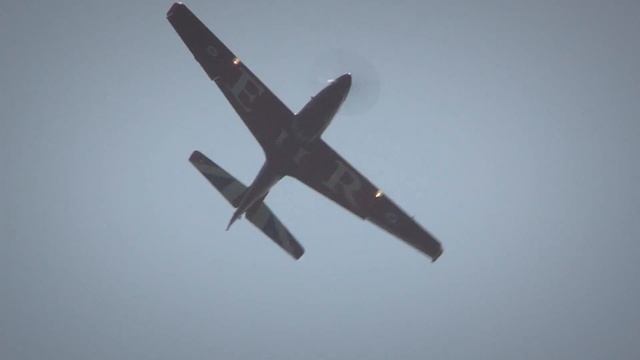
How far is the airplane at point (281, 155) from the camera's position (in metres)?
27.7

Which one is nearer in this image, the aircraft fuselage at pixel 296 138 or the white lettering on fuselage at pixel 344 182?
→ the aircraft fuselage at pixel 296 138

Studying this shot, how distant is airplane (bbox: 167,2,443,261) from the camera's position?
27.7 metres

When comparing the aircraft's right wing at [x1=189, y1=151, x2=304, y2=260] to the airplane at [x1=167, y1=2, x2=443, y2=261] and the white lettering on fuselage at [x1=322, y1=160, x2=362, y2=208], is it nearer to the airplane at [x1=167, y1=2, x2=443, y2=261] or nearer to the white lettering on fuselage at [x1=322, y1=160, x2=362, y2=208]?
the airplane at [x1=167, y1=2, x2=443, y2=261]

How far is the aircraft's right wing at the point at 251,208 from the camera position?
30.8 m

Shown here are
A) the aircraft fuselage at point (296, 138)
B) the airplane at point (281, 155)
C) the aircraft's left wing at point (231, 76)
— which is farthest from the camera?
the aircraft's left wing at point (231, 76)

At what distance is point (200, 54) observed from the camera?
2862 centimetres

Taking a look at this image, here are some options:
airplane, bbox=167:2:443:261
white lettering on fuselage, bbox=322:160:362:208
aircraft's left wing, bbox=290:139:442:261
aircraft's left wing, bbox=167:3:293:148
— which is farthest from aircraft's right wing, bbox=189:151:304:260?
white lettering on fuselage, bbox=322:160:362:208

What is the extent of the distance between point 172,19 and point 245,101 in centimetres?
479

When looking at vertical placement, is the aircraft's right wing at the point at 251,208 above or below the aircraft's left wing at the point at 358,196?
below

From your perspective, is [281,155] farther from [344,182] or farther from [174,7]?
[174,7]

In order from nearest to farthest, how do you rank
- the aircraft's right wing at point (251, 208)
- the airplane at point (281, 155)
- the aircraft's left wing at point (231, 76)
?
1. the airplane at point (281, 155)
2. the aircraft's left wing at point (231, 76)
3. the aircraft's right wing at point (251, 208)

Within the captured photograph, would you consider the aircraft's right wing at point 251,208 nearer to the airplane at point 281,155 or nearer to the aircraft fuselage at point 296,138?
the airplane at point 281,155

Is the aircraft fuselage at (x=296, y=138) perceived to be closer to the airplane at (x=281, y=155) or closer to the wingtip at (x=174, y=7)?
the airplane at (x=281, y=155)

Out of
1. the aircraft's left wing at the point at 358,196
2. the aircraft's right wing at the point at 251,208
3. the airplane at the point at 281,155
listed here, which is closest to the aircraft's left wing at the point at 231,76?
the airplane at the point at 281,155
